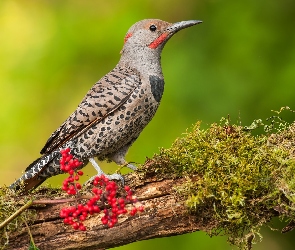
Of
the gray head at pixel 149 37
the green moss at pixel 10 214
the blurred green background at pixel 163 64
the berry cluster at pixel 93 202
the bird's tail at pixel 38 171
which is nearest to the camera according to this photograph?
the berry cluster at pixel 93 202

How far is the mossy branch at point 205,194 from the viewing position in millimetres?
3439

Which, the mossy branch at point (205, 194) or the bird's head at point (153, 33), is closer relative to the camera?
the mossy branch at point (205, 194)

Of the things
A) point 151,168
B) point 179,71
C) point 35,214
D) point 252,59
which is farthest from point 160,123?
point 35,214

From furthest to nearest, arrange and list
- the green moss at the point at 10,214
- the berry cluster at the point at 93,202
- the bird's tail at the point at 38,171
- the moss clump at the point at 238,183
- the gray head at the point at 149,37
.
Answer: the gray head at the point at 149,37, the bird's tail at the point at 38,171, the green moss at the point at 10,214, the moss clump at the point at 238,183, the berry cluster at the point at 93,202

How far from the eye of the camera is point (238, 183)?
11.3 feet

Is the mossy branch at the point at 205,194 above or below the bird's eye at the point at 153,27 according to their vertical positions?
below

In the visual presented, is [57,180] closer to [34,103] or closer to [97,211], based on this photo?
[34,103]

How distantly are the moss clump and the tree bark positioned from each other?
0.10 meters

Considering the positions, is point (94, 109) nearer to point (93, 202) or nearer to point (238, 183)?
point (93, 202)

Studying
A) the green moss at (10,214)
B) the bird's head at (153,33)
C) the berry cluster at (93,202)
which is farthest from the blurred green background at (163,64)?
the berry cluster at (93,202)

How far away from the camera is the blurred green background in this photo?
546 centimetres

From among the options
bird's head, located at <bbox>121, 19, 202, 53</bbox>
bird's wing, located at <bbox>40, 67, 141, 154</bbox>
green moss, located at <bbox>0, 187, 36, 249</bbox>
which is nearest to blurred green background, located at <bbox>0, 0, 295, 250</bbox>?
bird's head, located at <bbox>121, 19, 202, 53</bbox>

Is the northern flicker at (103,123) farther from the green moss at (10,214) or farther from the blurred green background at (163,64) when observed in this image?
the blurred green background at (163,64)

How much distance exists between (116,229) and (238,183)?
75cm
